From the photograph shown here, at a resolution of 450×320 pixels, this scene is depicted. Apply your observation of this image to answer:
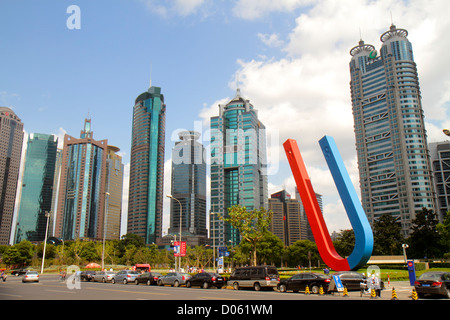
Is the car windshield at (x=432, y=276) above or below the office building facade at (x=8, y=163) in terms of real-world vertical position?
below

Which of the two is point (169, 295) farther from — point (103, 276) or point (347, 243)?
point (347, 243)

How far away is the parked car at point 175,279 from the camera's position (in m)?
31.3

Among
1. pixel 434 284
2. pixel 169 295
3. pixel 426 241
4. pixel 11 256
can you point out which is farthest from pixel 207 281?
pixel 11 256

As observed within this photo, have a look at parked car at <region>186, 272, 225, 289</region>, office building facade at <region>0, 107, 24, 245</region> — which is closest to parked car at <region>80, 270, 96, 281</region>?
parked car at <region>186, 272, 225, 289</region>

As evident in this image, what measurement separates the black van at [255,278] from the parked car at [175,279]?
5695 mm

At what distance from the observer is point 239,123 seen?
19550cm

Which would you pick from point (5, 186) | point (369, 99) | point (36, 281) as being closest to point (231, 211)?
point (36, 281)

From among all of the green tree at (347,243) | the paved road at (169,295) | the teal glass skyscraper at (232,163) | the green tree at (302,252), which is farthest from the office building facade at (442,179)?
the paved road at (169,295)

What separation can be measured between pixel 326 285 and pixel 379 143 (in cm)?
15568

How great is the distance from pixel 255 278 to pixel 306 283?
14.5 feet

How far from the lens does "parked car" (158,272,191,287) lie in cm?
3128

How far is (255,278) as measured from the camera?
25844mm

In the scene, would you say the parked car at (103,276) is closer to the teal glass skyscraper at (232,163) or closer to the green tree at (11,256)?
the green tree at (11,256)

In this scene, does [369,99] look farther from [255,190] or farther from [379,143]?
[255,190]
